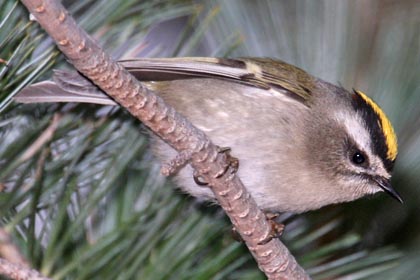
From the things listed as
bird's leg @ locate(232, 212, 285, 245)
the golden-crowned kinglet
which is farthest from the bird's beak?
bird's leg @ locate(232, 212, 285, 245)

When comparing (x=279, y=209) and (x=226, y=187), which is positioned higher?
(x=279, y=209)

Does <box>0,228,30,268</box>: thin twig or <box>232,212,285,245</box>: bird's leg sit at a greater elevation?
<box>232,212,285,245</box>: bird's leg

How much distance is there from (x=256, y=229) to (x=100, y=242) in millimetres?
260

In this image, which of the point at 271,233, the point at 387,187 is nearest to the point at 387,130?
the point at 387,187

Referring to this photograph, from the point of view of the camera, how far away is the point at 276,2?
4.62 ft

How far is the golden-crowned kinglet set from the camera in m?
1.37

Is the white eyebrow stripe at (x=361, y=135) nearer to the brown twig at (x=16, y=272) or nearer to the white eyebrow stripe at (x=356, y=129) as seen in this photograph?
the white eyebrow stripe at (x=356, y=129)

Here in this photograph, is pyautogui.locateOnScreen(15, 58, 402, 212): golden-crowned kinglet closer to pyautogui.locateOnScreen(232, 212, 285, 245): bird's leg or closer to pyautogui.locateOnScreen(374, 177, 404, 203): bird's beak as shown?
pyautogui.locateOnScreen(374, 177, 404, 203): bird's beak

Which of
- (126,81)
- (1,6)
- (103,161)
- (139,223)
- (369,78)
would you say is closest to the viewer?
(126,81)

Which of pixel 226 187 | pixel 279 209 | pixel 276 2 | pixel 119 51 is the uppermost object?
pixel 276 2

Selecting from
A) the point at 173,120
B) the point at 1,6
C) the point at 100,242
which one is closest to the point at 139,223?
the point at 100,242

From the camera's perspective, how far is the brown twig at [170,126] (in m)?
0.77

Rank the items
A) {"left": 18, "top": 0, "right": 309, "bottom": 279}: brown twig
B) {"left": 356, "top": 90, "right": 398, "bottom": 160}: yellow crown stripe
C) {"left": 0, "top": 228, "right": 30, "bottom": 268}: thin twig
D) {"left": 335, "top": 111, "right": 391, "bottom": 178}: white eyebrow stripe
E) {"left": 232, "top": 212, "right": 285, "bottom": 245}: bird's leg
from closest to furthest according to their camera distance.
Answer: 1. {"left": 18, "top": 0, "right": 309, "bottom": 279}: brown twig
2. {"left": 0, "top": 228, "right": 30, "bottom": 268}: thin twig
3. {"left": 232, "top": 212, "right": 285, "bottom": 245}: bird's leg
4. {"left": 356, "top": 90, "right": 398, "bottom": 160}: yellow crown stripe
5. {"left": 335, "top": 111, "right": 391, "bottom": 178}: white eyebrow stripe

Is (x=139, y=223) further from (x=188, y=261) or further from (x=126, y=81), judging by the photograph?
(x=126, y=81)
